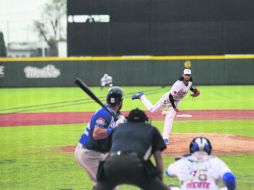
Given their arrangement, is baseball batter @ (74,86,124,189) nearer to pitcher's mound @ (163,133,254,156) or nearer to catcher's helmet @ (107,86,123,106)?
catcher's helmet @ (107,86,123,106)

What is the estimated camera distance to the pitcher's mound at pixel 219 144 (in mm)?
12266

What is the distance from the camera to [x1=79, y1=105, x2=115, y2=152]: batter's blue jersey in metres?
7.09

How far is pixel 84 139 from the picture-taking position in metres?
7.41

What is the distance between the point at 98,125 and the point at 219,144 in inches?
264

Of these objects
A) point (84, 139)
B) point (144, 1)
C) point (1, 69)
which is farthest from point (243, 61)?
point (84, 139)

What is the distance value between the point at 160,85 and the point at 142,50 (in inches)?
118

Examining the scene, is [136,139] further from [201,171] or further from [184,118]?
[184,118]

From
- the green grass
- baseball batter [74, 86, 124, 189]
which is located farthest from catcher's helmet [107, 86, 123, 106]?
the green grass

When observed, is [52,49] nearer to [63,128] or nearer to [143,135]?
[63,128]

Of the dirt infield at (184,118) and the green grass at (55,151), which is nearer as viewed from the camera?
the green grass at (55,151)

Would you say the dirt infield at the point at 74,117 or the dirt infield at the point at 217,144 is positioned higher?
the dirt infield at the point at 217,144

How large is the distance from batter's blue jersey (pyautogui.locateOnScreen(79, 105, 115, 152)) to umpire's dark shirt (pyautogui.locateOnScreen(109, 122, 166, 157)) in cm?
110

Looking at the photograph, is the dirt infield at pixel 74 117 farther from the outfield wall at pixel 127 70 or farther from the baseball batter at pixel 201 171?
the outfield wall at pixel 127 70

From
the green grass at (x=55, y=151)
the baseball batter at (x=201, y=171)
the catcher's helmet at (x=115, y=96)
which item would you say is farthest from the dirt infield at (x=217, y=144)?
the baseball batter at (x=201, y=171)
